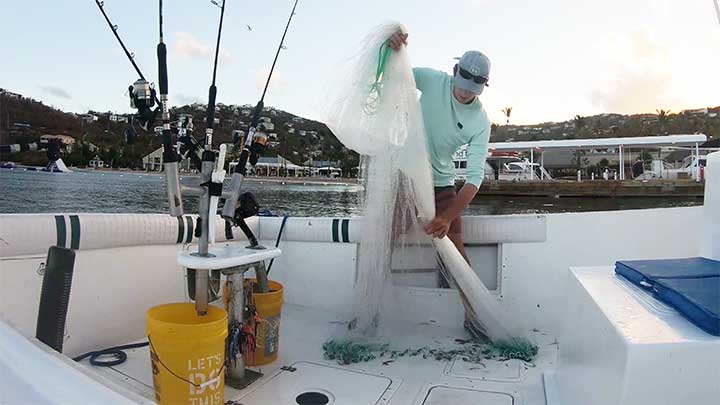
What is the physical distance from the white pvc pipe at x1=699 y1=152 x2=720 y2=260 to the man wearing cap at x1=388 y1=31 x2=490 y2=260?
3.31ft

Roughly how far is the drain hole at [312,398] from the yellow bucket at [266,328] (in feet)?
1.19

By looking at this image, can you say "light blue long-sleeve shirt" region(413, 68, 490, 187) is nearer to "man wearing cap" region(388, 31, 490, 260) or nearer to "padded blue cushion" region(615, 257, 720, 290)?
"man wearing cap" region(388, 31, 490, 260)

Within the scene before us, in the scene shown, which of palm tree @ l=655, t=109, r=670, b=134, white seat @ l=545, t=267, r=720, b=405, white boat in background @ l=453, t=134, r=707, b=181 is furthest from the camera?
palm tree @ l=655, t=109, r=670, b=134

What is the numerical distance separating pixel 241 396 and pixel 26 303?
40.1 inches

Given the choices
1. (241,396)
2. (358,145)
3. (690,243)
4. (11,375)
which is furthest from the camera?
(690,243)

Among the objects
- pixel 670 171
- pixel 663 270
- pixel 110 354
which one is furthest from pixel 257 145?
pixel 670 171

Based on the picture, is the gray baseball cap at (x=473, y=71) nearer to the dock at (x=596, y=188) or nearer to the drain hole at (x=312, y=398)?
the drain hole at (x=312, y=398)

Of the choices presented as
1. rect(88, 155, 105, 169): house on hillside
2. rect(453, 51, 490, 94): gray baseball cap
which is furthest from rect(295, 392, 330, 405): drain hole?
rect(88, 155, 105, 169): house on hillside

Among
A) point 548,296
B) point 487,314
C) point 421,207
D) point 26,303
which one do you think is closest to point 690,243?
point 548,296

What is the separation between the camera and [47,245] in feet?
6.96

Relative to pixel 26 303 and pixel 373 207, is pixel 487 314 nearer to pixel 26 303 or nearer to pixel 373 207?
pixel 373 207

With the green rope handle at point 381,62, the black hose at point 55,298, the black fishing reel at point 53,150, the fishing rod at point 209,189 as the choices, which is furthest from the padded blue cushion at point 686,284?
the black fishing reel at point 53,150

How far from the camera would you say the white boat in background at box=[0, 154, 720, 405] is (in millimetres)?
1099

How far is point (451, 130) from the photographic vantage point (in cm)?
264
